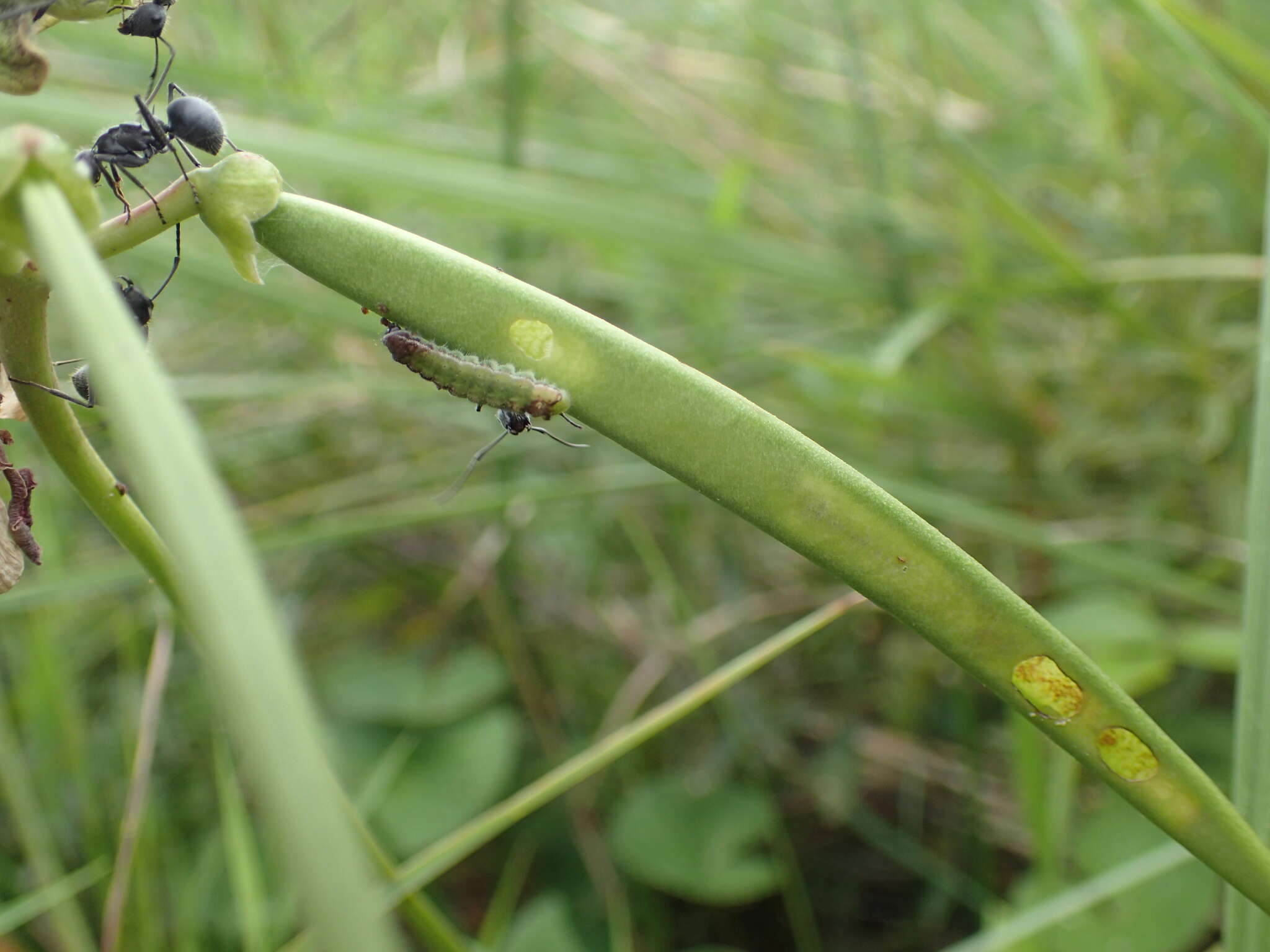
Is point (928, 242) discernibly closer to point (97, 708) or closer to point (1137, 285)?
point (1137, 285)

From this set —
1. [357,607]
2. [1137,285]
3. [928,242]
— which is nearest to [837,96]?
[928,242]

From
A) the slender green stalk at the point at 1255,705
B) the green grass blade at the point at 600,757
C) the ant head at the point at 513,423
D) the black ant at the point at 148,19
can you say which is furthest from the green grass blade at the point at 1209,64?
the black ant at the point at 148,19

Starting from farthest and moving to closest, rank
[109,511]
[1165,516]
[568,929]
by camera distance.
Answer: [1165,516], [568,929], [109,511]

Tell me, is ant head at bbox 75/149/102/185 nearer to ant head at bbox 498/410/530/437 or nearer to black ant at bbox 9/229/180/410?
black ant at bbox 9/229/180/410

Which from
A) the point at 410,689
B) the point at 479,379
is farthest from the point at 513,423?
the point at 410,689

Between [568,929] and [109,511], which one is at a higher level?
[109,511]

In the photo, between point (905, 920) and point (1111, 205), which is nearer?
point (905, 920)

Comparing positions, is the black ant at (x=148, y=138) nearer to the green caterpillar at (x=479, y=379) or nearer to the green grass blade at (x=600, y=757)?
the green caterpillar at (x=479, y=379)
